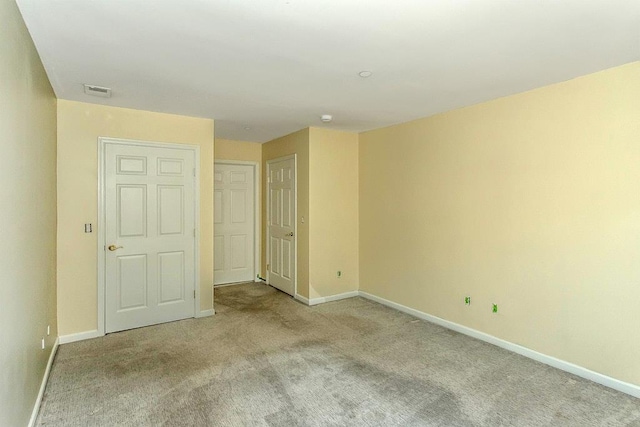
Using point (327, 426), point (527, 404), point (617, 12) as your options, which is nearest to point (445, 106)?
point (617, 12)

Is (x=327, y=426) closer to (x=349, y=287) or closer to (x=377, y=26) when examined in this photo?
(x=377, y=26)

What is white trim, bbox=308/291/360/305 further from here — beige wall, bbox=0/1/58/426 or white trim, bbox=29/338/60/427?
beige wall, bbox=0/1/58/426

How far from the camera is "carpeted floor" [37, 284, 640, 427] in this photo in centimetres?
220

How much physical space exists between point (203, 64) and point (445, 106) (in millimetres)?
2400

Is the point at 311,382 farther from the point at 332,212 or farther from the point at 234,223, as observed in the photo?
the point at 234,223

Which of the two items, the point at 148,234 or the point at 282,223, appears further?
the point at 282,223

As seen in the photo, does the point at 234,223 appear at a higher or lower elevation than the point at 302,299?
higher

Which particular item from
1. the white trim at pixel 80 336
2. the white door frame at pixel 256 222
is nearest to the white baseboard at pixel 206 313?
the white trim at pixel 80 336

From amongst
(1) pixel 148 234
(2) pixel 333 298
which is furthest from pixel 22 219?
(2) pixel 333 298

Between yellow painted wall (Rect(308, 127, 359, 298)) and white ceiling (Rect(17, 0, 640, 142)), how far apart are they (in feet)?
4.32

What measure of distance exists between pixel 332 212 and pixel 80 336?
3178 millimetres

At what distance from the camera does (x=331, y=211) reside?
4.80 meters

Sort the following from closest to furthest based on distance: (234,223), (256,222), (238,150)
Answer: (238,150), (234,223), (256,222)

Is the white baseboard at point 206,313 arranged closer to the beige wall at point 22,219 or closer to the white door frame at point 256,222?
the beige wall at point 22,219
